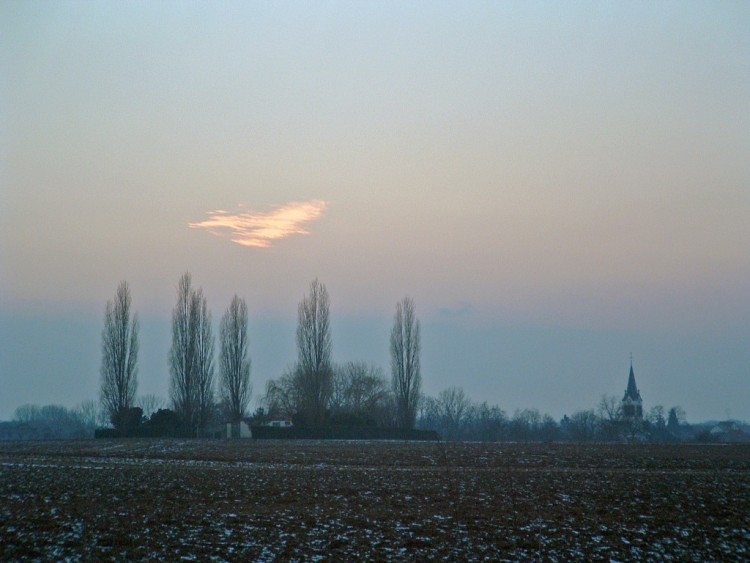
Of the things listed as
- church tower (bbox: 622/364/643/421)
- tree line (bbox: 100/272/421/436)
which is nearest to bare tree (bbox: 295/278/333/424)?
tree line (bbox: 100/272/421/436)

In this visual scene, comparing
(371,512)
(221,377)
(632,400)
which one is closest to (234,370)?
(221,377)

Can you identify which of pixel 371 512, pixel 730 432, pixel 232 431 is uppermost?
pixel 371 512

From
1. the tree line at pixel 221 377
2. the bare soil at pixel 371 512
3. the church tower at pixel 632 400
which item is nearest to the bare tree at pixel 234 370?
the tree line at pixel 221 377

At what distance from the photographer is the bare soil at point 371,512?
16.5m

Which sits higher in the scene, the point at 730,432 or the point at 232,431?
the point at 232,431

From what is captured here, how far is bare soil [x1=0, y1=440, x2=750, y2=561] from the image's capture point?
16.5m

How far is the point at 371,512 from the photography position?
2055 cm

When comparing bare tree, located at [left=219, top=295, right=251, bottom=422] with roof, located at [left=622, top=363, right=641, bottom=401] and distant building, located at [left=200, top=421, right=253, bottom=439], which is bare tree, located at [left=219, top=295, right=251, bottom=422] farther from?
roof, located at [left=622, top=363, right=641, bottom=401]

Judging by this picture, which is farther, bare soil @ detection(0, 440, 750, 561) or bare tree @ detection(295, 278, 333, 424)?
bare tree @ detection(295, 278, 333, 424)

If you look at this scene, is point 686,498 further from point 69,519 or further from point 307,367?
point 307,367

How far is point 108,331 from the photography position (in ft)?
250

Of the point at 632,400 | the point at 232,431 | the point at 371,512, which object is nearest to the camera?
the point at 371,512

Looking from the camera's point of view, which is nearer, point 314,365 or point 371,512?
point 371,512

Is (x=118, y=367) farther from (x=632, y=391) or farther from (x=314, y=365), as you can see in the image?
(x=632, y=391)
